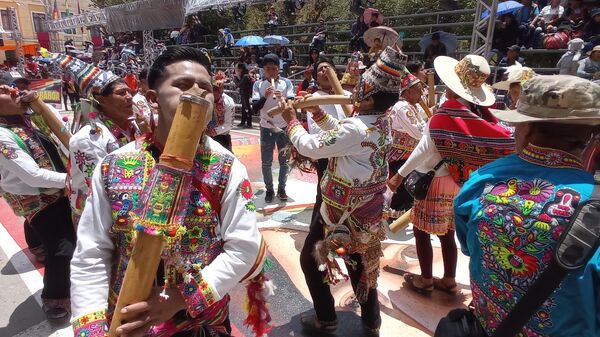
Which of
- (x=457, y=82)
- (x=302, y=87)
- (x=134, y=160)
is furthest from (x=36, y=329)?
(x=302, y=87)

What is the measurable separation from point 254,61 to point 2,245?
12786mm

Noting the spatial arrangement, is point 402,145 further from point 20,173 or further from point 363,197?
point 20,173

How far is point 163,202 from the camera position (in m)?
1.19

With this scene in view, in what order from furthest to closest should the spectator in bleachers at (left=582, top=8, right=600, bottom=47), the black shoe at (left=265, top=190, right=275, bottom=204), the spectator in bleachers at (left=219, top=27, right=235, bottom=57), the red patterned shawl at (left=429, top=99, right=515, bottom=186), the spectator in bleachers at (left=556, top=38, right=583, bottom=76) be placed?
1. the spectator in bleachers at (left=219, top=27, right=235, bottom=57)
2. the spectator in bleachers at (left=582, top=8, right=600, bottom=47)
3. the spectator in bleachers at (left=556, top=38, right=583, bottom=76)
4. the black shoe at (left=265, top=190, right=275, bottom=204)
5. the red patterned shawl at (left=429, top=99, right=515, bottom=186)

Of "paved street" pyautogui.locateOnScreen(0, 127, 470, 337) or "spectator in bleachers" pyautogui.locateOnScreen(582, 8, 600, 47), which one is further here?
"spectator in bleachers" pyautogui.locateOnScreen(582, 8, 600, 47)

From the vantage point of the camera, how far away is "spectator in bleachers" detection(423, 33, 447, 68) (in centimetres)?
1081

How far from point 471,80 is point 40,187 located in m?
3.34

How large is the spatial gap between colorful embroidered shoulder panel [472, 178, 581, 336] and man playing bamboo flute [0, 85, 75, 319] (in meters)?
2.98

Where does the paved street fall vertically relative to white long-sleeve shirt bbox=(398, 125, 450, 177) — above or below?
below

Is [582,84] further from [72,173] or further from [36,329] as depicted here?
[36,329]

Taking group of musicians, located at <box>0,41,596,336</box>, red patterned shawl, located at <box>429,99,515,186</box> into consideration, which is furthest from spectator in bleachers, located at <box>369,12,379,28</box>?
red patterned shawl, located at <box>429,99,515,186</box>

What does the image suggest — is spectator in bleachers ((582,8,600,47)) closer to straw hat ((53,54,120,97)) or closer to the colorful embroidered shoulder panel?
the colorful embroidered shoulder panel

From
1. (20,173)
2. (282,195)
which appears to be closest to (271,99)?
(282,195)

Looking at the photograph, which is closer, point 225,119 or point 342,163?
point 342,163
